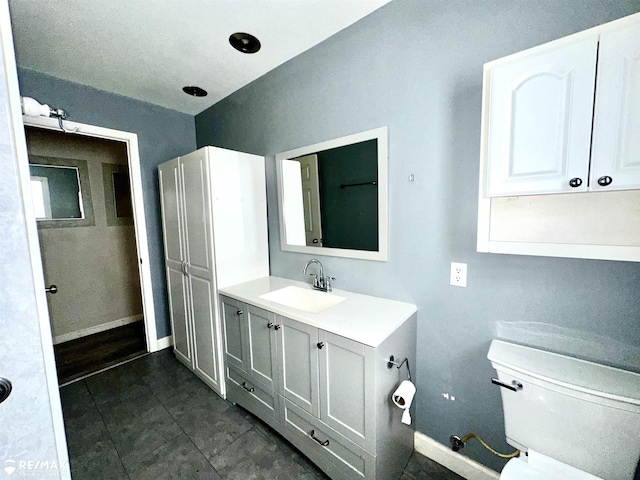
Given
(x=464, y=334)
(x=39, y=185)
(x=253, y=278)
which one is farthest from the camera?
(x=39, y=185)

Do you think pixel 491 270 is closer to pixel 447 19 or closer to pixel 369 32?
pixel 447 19

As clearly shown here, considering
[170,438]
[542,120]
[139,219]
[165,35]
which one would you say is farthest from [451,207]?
[139,219]

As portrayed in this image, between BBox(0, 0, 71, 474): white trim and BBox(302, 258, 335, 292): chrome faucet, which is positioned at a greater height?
BBox(0, 0, 71, 474): white trim

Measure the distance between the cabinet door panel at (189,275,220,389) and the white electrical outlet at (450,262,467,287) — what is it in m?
1.69

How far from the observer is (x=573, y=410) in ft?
3.15

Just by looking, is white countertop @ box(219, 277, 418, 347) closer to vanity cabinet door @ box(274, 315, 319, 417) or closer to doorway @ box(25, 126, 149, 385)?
vanity cabinet door @ box(274, 315, 319, 417)

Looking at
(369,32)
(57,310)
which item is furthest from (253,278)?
(57,310)

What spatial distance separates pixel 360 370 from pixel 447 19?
1.75 metres

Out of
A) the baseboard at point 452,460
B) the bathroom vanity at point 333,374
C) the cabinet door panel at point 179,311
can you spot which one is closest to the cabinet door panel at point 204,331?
the cabinet door panel at point 179,311

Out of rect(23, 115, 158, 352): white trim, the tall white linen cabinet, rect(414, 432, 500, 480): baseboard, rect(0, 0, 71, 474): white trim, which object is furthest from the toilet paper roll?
rect(23, 115, 158, 352): white trim

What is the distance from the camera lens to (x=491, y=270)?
1261mm

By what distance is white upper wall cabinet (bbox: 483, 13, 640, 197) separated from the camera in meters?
0.76

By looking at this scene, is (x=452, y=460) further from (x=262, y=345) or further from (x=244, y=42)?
(x=244, y=42)

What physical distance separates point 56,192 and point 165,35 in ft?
7.91
